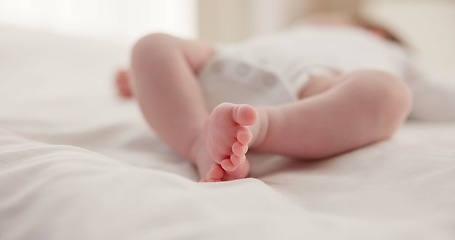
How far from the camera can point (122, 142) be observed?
0.83 meters

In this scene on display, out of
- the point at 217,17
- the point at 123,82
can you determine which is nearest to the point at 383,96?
the point at 123,82

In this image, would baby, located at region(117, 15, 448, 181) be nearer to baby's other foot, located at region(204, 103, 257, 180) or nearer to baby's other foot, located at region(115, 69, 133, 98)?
baby's other foot, located at region(204, 103, 257, 180)

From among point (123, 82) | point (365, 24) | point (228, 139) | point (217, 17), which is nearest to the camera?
point (228, 139)

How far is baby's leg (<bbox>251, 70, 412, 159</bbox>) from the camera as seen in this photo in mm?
693

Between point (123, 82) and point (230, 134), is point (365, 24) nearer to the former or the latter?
point (123, 82)

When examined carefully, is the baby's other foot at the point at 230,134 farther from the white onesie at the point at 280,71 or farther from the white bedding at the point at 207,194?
the white onesie at the point at 280,71

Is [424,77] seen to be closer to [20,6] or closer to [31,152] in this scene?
[31,152]

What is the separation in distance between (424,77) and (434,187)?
0.78 metres

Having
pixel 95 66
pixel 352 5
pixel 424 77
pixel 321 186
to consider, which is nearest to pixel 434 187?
pixel 321 186

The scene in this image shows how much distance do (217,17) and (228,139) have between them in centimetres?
277

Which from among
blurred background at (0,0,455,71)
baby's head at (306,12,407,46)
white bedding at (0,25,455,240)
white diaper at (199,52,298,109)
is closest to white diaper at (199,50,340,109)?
white diaper at (199,52,298,109)

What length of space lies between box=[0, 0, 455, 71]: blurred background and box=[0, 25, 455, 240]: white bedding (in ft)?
5.07

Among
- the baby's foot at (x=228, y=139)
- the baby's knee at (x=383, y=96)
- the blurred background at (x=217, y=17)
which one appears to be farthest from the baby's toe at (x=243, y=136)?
the blurred background at (x=217, y=17)

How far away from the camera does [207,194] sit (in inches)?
18.6
